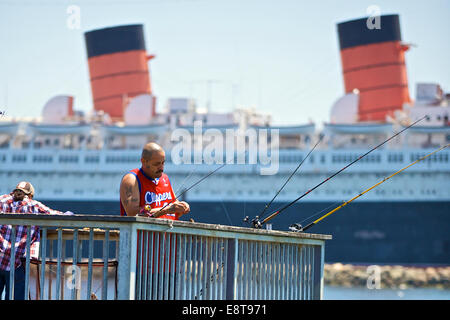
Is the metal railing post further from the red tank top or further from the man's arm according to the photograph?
the red tank top

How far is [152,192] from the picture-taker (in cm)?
746

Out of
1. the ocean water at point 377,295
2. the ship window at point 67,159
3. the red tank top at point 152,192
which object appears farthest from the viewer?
the ship window at point 67,159

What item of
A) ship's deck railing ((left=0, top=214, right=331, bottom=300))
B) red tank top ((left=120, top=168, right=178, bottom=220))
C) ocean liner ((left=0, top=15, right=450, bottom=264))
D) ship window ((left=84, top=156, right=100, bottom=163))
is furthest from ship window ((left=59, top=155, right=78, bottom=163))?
red tank top ((left=120, top=168, right=178, bottom=220))

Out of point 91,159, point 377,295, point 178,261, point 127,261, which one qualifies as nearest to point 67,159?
point 91,159

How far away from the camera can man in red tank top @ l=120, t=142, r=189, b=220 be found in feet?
23.8

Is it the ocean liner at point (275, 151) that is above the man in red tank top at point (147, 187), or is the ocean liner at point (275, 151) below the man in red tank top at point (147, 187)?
above

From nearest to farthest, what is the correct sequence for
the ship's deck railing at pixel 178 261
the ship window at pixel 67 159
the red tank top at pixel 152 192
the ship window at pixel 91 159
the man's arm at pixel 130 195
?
the ship's deck railing at pixel 178 261
the man's arm at pixel 130 195
the red tank top at pixel 152 192
the ship window at pixel 67 159
the ship window at pixel 91 159

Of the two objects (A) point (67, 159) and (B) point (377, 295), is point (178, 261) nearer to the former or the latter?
(B) point (377, 295)

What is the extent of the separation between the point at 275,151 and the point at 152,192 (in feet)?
183

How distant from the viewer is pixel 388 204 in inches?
2352

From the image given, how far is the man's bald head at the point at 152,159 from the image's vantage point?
734 centimetres

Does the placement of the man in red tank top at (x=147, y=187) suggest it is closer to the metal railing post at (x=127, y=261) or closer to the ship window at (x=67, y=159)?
the metal railing post at (x=127, y=261)

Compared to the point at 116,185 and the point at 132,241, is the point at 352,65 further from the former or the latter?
the point at 132,241

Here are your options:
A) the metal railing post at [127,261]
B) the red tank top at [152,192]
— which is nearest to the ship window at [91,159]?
the red tank top at [152,192]
